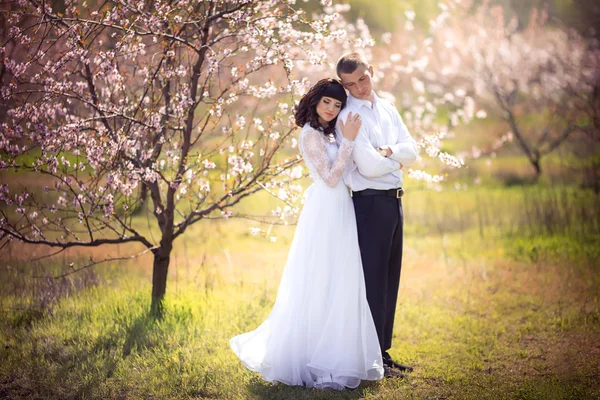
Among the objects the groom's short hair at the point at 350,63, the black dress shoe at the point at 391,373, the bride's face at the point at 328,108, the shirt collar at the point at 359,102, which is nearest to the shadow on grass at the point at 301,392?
the black dress shoe at the point at 391,373

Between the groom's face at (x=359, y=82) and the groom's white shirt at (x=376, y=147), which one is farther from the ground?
the groom's face at (x=359, y=82)

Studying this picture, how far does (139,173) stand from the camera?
4645 mm

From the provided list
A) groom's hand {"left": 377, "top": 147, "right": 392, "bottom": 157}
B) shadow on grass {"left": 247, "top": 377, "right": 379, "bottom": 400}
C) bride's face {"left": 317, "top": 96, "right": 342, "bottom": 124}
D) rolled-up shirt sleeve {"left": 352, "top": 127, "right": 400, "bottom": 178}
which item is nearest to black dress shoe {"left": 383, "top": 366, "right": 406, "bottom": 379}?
shadow on grass {"left": 247, "top": 377, "right": 379, "bottom": 400}

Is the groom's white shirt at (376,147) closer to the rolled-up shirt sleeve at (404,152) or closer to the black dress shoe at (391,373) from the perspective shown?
the rolled-up shirt sleeve at (404,152)

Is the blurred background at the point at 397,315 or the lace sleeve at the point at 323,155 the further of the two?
the blurred background at the point at 397,315

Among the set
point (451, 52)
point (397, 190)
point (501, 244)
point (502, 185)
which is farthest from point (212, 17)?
point (451, 52)

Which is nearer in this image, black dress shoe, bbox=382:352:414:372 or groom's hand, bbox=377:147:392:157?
groom's hand, bbox=377:147:392:157

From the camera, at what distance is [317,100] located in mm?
3918

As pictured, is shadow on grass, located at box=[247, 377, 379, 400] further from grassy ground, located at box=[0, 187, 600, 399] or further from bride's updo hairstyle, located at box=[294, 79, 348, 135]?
bride's updo hairstyle, located at box=[294, 79, 348, 135]

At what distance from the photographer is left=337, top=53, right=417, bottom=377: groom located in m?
3.88

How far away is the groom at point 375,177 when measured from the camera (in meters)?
3.88

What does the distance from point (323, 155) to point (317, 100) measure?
1.23ft

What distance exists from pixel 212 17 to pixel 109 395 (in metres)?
2.73

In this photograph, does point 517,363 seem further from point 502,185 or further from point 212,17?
point 502,185
